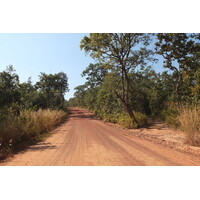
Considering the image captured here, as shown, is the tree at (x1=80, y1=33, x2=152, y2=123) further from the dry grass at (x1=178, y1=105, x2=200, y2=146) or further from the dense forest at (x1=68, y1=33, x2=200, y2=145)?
the dry grass at (x1=178, y1=105, x2=200, y2=146)

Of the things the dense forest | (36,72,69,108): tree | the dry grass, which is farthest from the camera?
(36,72,69,108): tree

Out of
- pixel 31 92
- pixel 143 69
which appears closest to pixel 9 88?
pixel 31 92

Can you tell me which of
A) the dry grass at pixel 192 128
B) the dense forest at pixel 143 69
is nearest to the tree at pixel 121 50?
the dense forest at pixel 143 69

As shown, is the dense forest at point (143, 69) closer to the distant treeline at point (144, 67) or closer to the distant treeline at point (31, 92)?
the distant treeline at point (144, 67)

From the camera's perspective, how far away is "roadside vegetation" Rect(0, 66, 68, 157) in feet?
19.5

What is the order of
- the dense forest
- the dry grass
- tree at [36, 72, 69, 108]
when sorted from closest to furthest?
the dry grass, the dense forest, tree at [36, 72, 69, 108]

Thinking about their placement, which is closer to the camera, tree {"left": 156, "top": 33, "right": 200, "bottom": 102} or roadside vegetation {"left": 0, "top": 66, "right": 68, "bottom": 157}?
roadside vegetation {"left": 0, "top": 66, "right": 68, "bottom": 157}

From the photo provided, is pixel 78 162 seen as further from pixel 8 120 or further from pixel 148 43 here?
pixel 148 43

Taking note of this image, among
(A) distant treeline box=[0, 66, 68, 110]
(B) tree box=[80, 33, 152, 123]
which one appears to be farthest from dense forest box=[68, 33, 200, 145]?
(A) distant treeline box=[0, 66, 68, 110]

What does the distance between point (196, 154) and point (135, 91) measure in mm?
13281

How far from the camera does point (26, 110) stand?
10086 millimetres

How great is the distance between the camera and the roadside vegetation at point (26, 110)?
Answer: 593cm

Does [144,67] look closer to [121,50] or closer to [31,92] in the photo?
[121,50]

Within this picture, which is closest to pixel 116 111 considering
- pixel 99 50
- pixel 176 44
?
pixel 99 50
